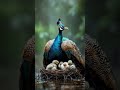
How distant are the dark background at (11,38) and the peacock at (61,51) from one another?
1.07ft

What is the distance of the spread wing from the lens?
12.5 feet

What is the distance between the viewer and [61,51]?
12.8 ft

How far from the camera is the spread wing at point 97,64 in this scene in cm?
381

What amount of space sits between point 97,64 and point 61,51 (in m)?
0.48

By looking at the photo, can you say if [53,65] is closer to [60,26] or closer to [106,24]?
[60,26]

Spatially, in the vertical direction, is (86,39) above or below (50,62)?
above

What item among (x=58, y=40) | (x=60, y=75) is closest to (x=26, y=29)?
(x=58, y=40)

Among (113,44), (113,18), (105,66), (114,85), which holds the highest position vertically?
(113,18)

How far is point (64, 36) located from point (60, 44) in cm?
11

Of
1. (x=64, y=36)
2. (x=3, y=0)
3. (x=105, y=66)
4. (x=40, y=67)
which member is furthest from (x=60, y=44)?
(x=3, y=0)

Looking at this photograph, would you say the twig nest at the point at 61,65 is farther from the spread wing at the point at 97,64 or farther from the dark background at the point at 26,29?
the dark background at the point at 26,29

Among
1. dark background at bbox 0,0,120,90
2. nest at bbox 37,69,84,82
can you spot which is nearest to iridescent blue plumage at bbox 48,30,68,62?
nest at bbox 37,69,84,82

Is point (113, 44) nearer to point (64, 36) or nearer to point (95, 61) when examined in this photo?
point (95, 61)

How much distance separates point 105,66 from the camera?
382 centimetres
